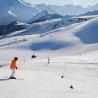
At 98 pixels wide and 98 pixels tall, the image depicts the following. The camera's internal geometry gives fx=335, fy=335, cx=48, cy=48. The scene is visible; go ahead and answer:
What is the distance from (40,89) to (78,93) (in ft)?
8.45

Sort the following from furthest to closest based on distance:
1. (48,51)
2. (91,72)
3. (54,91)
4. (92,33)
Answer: (92,33)
(48,51)
(91,72)
(54,91)

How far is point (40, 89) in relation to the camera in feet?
71.8

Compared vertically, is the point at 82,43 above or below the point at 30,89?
above

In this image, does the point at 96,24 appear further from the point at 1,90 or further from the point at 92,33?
the point at 1,90

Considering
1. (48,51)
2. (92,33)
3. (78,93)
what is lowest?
(78,93)

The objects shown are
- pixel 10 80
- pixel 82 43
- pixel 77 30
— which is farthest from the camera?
pixel 77 30

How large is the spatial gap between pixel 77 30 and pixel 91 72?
108 m

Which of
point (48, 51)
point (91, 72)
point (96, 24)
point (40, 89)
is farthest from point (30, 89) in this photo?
point (96, 24)

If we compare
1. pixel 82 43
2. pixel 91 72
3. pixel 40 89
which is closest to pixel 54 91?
pixel 40 89

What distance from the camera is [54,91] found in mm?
21719

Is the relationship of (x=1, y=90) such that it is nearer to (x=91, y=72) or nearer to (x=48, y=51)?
(x=91, y=72)

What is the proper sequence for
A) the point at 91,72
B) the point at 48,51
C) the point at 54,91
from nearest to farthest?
the point at 54,91 → the point at 91,72 → the point at 48,51

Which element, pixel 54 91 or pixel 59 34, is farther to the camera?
pixel 59 34

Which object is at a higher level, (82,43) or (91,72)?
(82,43)
